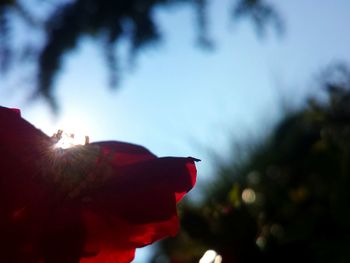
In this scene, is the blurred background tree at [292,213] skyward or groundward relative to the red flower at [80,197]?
skyward

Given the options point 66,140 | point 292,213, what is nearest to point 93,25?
point 292,213

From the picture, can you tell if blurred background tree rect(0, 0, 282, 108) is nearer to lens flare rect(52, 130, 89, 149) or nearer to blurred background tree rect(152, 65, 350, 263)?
blurred background tree rect(152, 65, 350, 263)

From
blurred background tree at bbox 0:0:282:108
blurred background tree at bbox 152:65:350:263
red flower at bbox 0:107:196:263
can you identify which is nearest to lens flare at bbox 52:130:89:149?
Answer: red flower at bbox 0:107:196:263

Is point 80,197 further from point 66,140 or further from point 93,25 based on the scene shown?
point 93,25

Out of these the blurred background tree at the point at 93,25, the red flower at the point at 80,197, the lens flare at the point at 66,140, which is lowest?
the red flower at the point at 80,197

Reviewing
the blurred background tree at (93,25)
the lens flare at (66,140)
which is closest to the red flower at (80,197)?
the lens flare at (66,140)

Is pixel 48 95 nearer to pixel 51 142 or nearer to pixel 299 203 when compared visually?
pixel 299 203

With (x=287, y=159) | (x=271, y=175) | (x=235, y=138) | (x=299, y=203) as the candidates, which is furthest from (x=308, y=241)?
(x=235, y=138)

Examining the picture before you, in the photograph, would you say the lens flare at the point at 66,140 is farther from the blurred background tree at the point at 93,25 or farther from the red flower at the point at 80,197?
the blurred background tree at the point at 93,25
